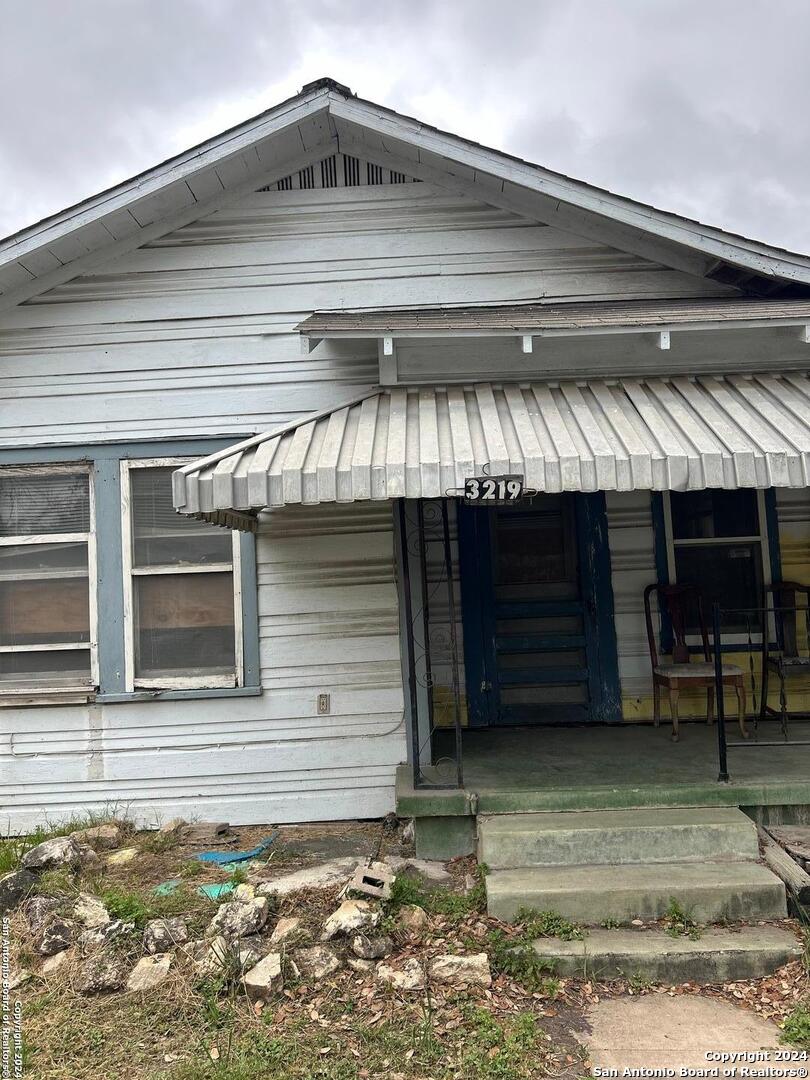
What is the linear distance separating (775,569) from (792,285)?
2.30 meters

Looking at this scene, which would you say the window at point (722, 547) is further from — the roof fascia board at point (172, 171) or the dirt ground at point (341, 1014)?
the roof fascia board at point (172, 171)

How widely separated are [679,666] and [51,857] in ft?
14.8

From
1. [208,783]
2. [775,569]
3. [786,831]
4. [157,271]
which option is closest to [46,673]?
[208,783]

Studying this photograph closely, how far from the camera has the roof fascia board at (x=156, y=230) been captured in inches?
236

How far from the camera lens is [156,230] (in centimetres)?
602

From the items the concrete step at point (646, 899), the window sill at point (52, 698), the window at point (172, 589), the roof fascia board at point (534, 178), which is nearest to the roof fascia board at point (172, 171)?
the roof fascia board at point (534, 178)

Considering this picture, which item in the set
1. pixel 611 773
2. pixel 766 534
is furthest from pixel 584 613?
pixel 611 773

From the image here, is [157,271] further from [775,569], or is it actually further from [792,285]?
[775,569]

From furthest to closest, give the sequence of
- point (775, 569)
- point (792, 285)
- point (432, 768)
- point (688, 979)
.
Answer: point (775, 569) < point (792, 285) < point (432, 768) < point (688, 979)

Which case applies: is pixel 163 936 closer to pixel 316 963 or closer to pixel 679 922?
pixel 316 963

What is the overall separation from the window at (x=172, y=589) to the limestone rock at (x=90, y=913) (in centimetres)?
178

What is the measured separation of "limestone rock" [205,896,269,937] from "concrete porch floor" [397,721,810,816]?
1091 mm

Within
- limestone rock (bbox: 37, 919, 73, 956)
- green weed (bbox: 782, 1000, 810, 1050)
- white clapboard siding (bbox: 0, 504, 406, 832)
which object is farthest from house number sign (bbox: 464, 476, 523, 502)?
limestone rock (bbox: 37, 919, 73, 956)

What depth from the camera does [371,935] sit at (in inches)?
153
